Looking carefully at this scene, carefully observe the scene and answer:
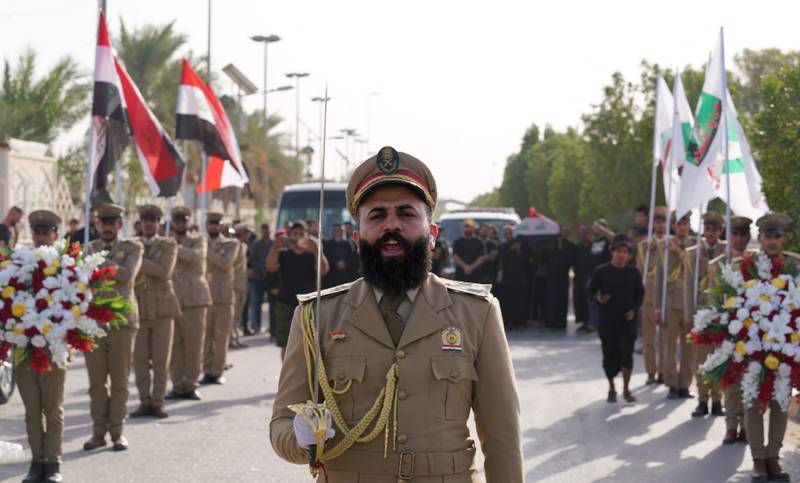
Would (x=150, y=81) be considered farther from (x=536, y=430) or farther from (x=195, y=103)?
(x=536, y=430)

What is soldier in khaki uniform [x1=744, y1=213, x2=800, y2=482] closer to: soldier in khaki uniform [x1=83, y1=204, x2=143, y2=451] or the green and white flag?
soldier in khaki uniform [x1=83, y1=204, x2=143, y2=451]

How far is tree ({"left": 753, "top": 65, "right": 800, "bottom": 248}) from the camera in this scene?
15.2m

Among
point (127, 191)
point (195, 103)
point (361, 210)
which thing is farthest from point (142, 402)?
point (127, 191)

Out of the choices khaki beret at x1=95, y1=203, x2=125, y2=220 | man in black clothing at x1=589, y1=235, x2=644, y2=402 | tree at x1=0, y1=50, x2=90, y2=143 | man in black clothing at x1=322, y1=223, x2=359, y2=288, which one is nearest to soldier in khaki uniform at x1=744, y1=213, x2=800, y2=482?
man in black clothing at x1=589, y1=235, x2=644, y2=402

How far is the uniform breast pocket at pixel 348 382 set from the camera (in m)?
3.68

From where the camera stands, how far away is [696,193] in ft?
46.1

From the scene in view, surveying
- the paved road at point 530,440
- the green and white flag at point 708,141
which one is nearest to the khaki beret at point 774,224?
the paved road at point 530,440

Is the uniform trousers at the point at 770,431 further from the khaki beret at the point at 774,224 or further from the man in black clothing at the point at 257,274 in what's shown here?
the man in black clothing at the point at 257,274

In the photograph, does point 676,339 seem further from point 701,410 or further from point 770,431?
point 770,431

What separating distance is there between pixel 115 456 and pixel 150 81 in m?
26.3

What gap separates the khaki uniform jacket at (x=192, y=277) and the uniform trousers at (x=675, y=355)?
5202 mm

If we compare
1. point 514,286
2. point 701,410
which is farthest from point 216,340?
point 514,286

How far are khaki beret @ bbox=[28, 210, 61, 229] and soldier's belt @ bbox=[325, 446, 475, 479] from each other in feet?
21.9

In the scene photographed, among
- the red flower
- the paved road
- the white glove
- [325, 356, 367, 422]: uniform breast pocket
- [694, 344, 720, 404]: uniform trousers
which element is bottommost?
the paved road
